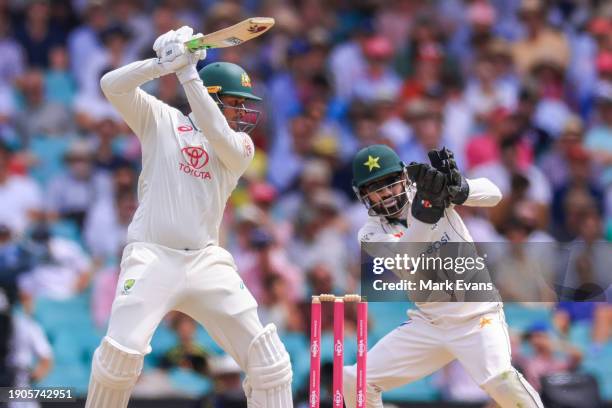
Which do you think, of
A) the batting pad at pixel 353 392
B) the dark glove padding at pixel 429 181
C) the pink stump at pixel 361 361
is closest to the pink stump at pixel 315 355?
the pink stump at pixel 361 361

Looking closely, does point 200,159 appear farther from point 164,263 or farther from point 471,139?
point 471,139

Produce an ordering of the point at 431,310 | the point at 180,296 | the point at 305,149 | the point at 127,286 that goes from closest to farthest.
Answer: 1. the point at 127,286
2. the point at 180,296
3. the point at 431,310
4. the point at 305,149

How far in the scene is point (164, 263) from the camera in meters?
7.03

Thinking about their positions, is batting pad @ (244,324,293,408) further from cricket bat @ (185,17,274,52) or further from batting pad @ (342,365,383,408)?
cricket bat @ (185,17,274,52)

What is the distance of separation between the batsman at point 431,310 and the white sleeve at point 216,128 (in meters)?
0.75

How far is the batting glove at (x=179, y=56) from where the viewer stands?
691cm

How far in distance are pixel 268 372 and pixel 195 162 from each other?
1.15 metres

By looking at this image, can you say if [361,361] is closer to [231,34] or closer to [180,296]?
[180,296]

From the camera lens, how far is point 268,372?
7.09m

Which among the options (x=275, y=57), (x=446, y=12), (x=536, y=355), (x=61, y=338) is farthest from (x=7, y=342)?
(x=446, y=12)

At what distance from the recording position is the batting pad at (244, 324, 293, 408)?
23.3ft

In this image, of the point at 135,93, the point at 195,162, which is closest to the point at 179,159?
the point at 195,162

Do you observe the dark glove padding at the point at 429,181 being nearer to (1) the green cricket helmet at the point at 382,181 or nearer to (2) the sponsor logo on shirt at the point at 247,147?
(1) the green cricket helmet at the point at 382,181

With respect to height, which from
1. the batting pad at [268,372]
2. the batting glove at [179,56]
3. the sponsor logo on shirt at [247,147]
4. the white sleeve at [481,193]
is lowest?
the batting pad at [268,372]
